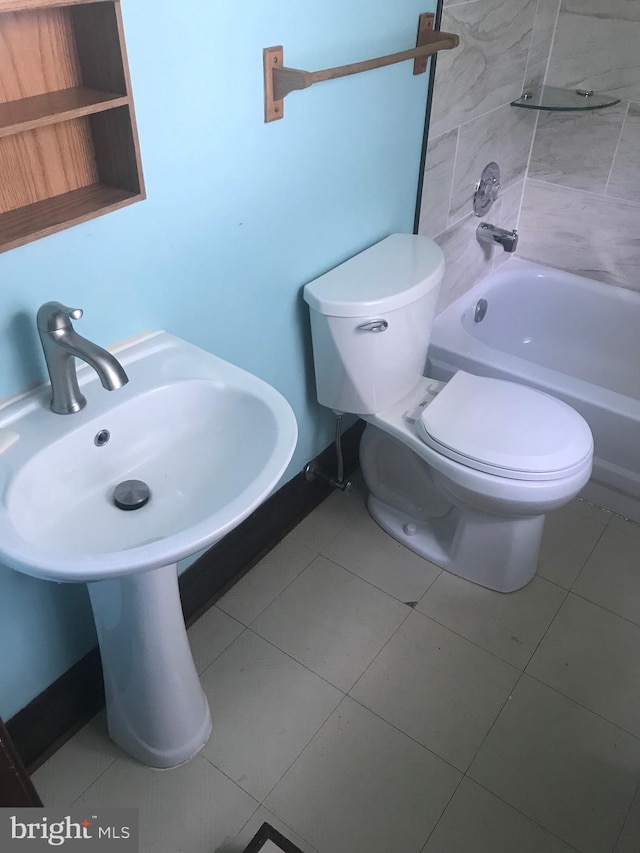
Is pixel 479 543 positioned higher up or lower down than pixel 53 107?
lower down

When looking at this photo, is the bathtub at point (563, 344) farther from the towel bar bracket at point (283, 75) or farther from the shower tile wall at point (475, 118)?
the towel bar bracket at point (283, 75)

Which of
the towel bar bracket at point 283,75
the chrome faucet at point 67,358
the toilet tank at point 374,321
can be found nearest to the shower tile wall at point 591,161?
the toilet tank at point 374,321

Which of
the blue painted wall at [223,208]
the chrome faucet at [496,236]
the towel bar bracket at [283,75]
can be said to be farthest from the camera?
the chrome faucet at [496,236]

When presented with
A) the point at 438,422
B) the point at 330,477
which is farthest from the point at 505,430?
the point at 330,477

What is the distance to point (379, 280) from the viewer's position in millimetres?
1643

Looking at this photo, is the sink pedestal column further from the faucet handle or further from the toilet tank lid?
the toilet tank lid

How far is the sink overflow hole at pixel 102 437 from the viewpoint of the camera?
1.12 m

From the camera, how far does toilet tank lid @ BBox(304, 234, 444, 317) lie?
1576mm

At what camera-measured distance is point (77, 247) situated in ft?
3.59

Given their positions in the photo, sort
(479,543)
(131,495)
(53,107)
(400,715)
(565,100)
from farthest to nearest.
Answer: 1. (565,100)
2. (479,543)
3. (400,715)
4. (131,495)
5. (53,107)

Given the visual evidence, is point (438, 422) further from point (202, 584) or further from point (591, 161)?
point (591, 161)

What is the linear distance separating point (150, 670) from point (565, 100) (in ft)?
6.61

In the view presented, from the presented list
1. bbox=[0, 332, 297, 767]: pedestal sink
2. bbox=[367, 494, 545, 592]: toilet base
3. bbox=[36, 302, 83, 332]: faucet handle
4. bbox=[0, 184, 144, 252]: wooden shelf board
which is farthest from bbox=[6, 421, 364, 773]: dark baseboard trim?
bbox=[0, 184, 144, 252]: wooden shelf board

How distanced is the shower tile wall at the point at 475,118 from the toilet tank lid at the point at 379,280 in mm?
271
